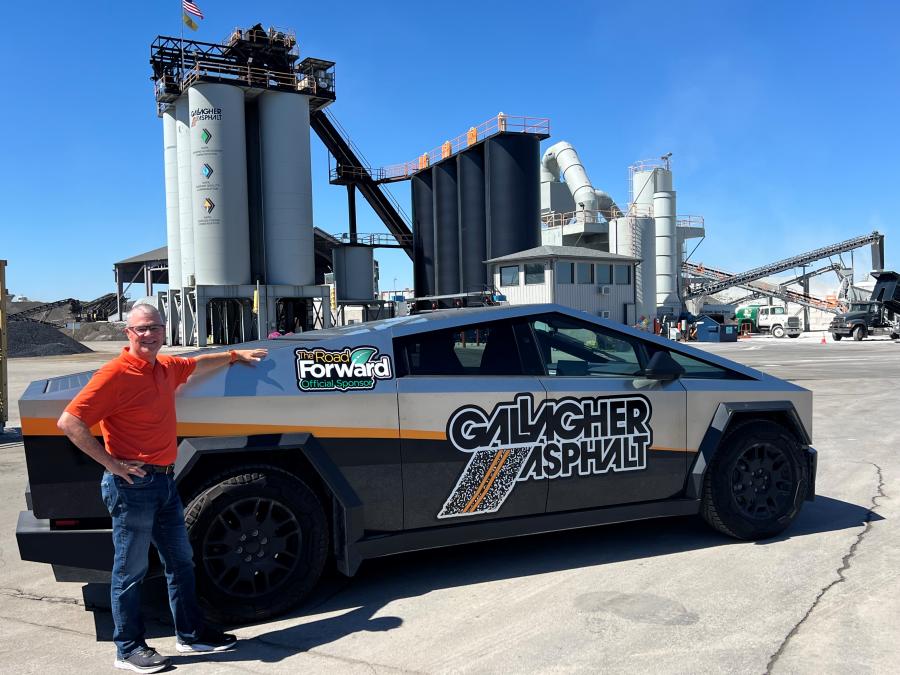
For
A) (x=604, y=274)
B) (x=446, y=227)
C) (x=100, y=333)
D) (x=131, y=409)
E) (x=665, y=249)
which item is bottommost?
(x=131, y=409)

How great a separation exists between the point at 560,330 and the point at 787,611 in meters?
1.93

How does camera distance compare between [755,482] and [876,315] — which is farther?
[876,315]

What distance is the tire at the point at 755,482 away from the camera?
438 centimetres

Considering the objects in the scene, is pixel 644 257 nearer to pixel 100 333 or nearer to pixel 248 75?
pixel 248 75

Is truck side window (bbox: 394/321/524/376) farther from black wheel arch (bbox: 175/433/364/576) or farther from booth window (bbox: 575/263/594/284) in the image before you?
booth window (bbox: 575/263/594/284)

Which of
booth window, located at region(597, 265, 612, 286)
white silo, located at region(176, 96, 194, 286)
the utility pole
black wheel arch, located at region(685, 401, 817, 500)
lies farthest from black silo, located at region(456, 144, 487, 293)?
black wheel arch, located at region(685, 401, 817, 500)

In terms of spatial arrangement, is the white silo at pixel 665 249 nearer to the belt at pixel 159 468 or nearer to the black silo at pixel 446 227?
the black silo at pixel 446 227

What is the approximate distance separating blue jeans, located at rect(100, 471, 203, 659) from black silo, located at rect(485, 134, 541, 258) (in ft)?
124

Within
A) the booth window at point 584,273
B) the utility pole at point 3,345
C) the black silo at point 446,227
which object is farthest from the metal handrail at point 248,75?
the utility pole at point 3,345

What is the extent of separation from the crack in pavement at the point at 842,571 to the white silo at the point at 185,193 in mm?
36914

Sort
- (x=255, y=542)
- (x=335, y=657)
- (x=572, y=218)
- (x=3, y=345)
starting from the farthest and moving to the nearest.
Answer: (x=572, y=218)
(x=3, y=345)
(x=255, y=542)
(x=335, y=657)

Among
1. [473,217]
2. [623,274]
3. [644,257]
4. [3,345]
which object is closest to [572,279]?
[623,274]

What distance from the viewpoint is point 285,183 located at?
38.3 metres

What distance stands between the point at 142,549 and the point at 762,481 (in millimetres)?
3727
